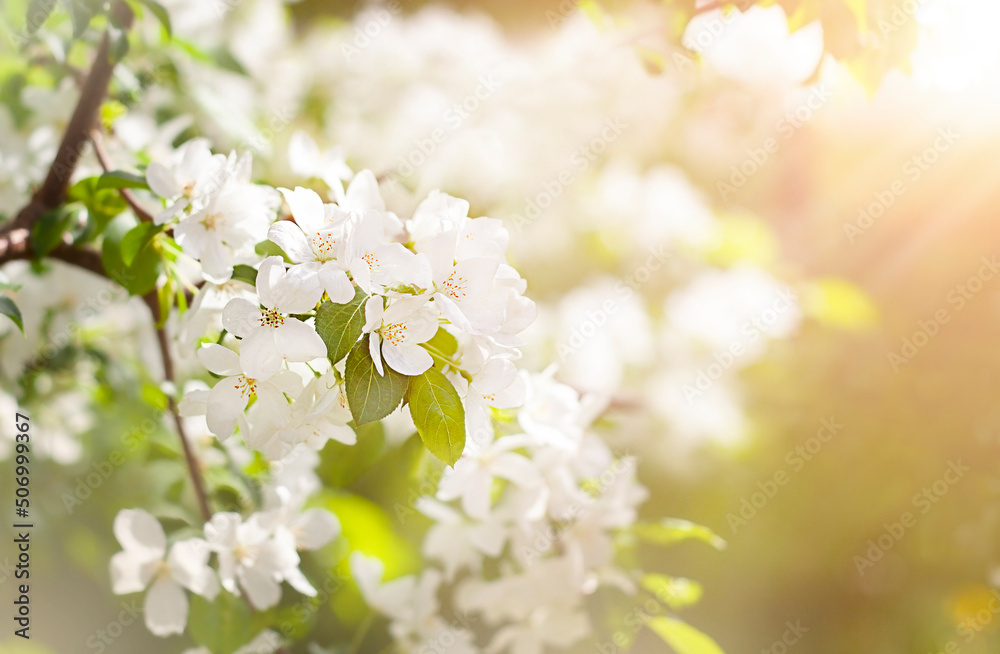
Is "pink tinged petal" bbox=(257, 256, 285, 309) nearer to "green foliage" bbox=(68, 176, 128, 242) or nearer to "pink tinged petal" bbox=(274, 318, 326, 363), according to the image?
"pink tinged petal" bbox=(274, 318, 326, 363)

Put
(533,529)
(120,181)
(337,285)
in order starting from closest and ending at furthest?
(337,285) < (120,181) < (533,529)

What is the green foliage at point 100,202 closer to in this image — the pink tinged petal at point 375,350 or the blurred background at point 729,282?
the pink tinged petal at point 375,350

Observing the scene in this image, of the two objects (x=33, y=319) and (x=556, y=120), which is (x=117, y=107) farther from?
(x=556, y=120)

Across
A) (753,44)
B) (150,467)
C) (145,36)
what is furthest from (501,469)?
(753,44)
